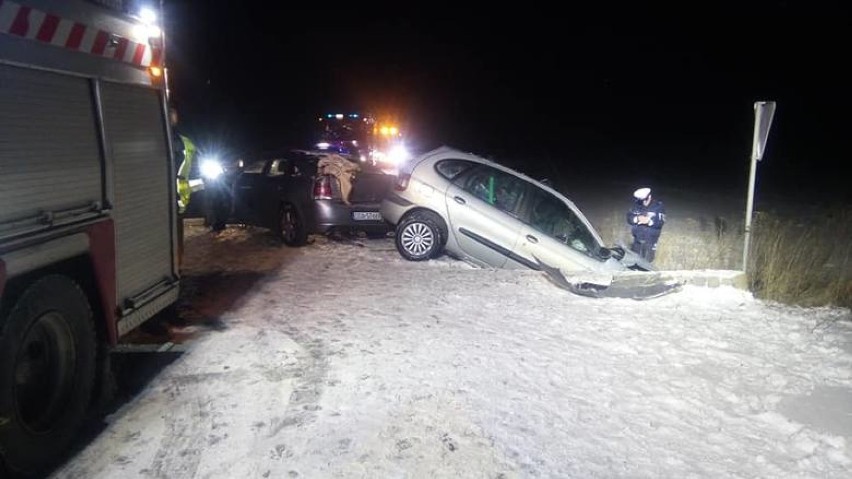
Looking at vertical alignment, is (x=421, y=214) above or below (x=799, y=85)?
below

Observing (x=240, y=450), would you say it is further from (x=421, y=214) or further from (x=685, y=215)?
(x=685, y=215)

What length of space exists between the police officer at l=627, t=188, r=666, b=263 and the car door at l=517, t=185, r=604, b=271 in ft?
5.32

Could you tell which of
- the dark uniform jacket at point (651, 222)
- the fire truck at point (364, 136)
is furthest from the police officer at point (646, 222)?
the fire truck at point (364, 136)

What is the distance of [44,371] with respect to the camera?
3855mm

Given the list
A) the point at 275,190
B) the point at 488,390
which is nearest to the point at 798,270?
the point at 488,390

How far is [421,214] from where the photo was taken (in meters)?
9.51

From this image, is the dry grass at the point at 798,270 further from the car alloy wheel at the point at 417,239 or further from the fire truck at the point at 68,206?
the fire truck at the point at 68,206

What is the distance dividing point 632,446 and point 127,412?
10.6ft

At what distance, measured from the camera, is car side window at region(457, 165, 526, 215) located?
8.95m

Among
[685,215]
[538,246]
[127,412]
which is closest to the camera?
[127,412]

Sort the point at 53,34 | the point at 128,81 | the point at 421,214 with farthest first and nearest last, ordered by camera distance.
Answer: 1. the point at 421,214
2. the point at 128,81
3. the point at 53,34

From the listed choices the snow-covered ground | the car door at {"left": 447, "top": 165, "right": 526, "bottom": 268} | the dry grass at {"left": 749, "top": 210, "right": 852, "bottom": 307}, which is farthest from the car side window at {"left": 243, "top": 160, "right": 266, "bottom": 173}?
the dry grass at {"left": 749, "top": 210, "right": 852, "bottom": 307}

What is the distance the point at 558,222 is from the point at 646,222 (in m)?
1.84

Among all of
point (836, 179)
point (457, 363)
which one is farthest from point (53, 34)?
point (836, 179)
